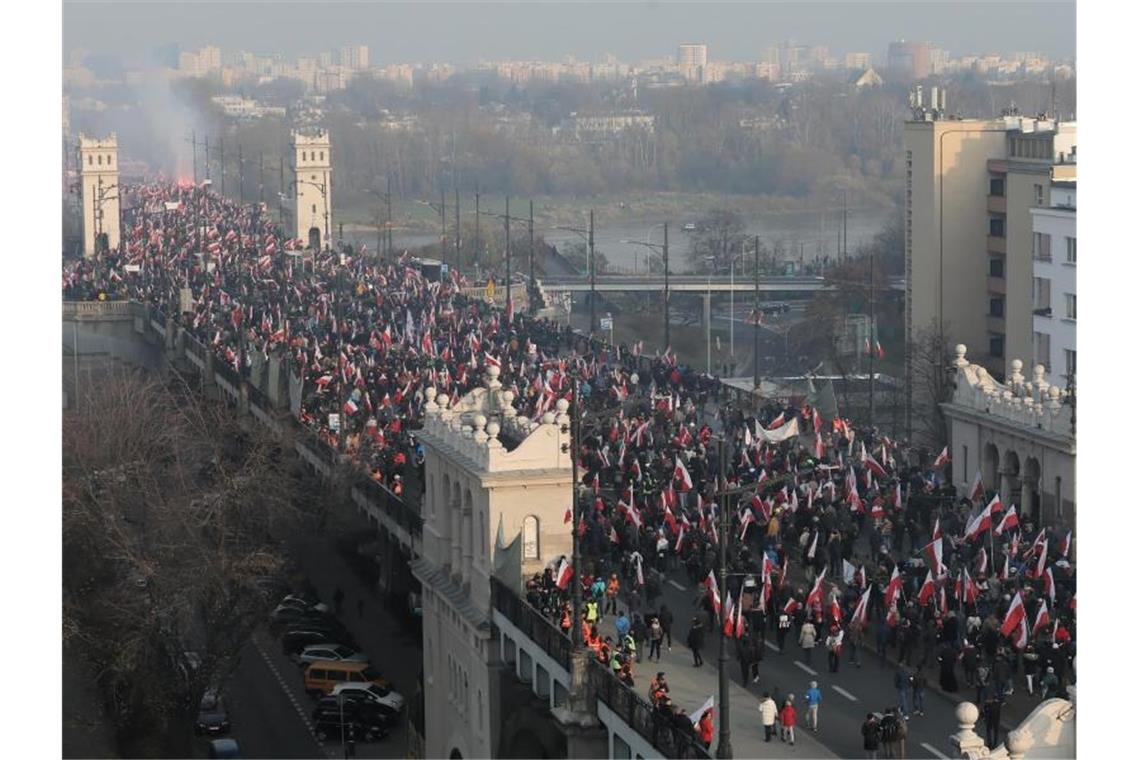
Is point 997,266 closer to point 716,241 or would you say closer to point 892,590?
point 892,590

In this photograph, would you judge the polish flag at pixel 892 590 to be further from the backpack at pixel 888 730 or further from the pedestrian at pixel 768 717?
the backpack at pixel 888 730

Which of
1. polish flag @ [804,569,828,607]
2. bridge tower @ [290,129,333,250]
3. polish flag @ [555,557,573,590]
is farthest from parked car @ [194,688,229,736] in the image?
bridge tower @ [290,129,333,250]

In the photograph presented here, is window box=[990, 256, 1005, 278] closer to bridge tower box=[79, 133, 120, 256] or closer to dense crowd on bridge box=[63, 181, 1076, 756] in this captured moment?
dense crowd on bridge box=[63, 181, 1076, 756]

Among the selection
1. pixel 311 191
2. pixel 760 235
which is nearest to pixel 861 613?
pixel 311 191

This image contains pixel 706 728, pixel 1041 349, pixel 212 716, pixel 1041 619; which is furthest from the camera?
pixel 1041 349

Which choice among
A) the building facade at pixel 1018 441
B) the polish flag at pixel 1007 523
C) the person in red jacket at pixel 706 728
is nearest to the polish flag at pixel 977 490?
the building facade at pixel 1018 441

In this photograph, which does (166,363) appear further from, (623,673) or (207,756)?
(623,673)
